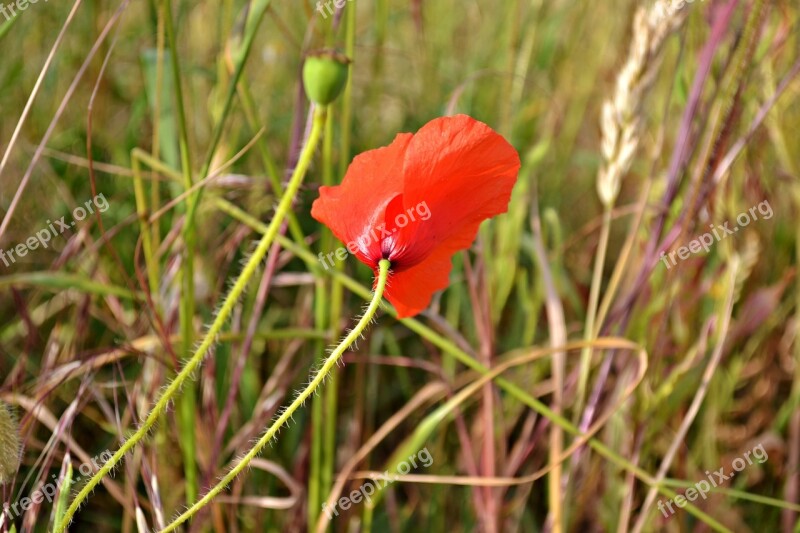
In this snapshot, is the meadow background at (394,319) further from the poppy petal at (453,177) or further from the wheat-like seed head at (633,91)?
the poppy petal at (453,177)

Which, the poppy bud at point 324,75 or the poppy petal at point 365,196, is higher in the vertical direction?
the poppy bud at point 324,75

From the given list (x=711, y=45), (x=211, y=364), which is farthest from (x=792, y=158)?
(x=211, y=364)

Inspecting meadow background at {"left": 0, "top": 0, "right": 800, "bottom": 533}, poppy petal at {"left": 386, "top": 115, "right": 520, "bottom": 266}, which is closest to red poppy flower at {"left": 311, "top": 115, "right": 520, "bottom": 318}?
poppy petal at {"left": 386, "top": 115, "right": 520, "bottom": 266}

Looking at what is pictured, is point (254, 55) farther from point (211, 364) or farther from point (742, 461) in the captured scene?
point (742, 461)

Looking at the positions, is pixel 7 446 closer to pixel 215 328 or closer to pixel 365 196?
pixel 215 328

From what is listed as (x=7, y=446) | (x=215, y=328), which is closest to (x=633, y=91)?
(x=215, y=328)

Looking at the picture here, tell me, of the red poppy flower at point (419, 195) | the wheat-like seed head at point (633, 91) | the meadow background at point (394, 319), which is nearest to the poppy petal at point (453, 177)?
the red poppy flower at point (419, 195)
